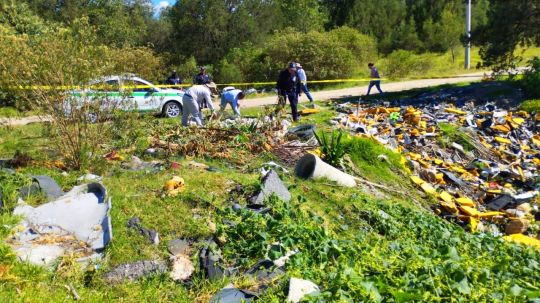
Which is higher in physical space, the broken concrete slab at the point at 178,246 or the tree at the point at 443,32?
the tree at the point at 443,32

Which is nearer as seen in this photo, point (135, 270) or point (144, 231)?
point (135, 270)

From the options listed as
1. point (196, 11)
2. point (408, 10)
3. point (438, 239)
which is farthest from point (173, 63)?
point (438, 239)

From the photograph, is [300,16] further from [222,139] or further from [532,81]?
[222,139]

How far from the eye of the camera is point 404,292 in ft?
11.4

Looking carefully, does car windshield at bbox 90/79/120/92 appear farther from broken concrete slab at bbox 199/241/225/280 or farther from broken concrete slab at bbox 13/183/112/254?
broken concrete slab at bbox 199/241/225/280

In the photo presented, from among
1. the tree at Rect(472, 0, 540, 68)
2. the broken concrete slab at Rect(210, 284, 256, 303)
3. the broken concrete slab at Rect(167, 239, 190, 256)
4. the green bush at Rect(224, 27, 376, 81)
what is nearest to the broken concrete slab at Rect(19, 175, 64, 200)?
the broken concrete slab at Rect(167, 239, 190, 256)

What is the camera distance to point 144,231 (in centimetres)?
516

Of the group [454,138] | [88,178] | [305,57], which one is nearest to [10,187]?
[88,178]

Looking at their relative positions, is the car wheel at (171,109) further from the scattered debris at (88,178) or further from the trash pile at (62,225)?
the trash pile at (62,225)

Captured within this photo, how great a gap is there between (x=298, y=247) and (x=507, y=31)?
16.8 metres

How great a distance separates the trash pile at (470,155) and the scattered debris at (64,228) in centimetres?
514

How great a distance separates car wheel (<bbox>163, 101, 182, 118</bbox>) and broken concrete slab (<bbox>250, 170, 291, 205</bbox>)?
9466 mm

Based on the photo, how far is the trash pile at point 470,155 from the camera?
823 centimetres

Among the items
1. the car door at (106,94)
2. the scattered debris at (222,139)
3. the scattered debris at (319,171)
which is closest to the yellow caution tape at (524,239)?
the scattered debris at (319,171)
